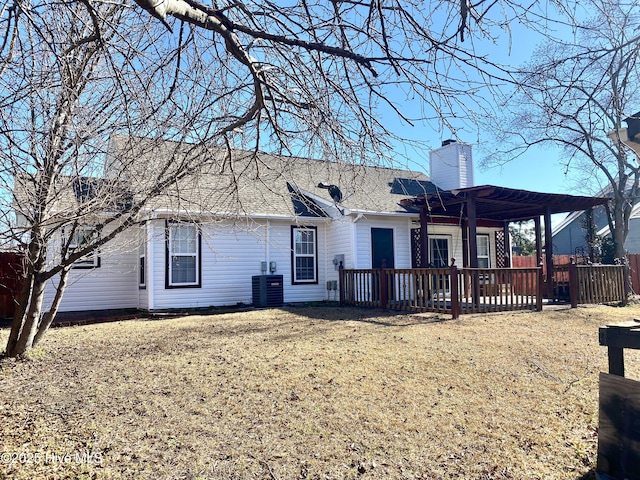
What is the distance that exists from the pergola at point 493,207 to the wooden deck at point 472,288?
2.67ft

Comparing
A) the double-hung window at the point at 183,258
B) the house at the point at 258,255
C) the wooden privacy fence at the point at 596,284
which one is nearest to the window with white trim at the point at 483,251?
the house at the point at 258,255

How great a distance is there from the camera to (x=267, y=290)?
11.9m

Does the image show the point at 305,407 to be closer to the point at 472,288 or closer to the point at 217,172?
the point at 217,172

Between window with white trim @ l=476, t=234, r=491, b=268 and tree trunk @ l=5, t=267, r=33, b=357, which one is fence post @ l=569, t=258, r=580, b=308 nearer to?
window with white trim @ l=476, t=234, r=491, b=268

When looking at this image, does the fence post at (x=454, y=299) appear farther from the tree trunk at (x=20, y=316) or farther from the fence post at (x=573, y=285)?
the tree trunk at (x=20, y=316)

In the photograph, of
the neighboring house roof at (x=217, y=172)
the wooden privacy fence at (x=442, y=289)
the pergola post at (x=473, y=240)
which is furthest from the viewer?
the pergola post at (x=473, y=240)

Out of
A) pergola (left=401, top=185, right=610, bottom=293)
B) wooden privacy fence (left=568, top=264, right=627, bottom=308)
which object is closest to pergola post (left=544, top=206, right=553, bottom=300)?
pergola (left=401, top=185, right=610, bottom=293)

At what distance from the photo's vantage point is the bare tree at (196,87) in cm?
332

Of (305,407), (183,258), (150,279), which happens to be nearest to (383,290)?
(183,258)

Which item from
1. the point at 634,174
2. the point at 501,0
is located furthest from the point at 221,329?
the point at 634,174

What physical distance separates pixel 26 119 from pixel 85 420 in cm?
297

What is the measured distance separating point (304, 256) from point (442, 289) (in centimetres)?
468

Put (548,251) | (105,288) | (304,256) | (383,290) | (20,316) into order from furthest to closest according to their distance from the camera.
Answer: (304,256)
(548,251)
(105,288)
(383,290)
(20,316)

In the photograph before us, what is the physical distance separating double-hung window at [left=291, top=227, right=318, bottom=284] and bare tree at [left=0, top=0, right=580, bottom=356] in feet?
26.3
